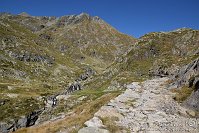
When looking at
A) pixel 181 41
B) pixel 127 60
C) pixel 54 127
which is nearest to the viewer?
pixel 54 127

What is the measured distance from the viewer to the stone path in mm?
27750

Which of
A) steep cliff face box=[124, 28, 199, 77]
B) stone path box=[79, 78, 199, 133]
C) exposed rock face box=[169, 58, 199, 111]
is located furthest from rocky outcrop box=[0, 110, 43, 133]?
stone path box=[79, 78, 199, 133]

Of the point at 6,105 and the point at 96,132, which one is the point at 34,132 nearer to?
the point at 96,132

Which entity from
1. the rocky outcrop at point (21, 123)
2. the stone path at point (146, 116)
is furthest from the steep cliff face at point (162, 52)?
the rocky outcrop at point (21, 123)

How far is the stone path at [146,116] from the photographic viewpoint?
27.8 metres

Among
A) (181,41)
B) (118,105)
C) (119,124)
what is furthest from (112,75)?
(119,124)

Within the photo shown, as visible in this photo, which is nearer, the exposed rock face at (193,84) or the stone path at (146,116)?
the stone path at (146,116)

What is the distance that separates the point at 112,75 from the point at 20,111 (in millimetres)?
68430

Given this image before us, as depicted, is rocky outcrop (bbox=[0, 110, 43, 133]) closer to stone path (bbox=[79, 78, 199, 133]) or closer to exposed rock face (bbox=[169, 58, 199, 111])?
exposed rock face (bbox=[169, 58, 199, 111])

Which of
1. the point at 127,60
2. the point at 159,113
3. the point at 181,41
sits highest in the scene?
the point at 181,41

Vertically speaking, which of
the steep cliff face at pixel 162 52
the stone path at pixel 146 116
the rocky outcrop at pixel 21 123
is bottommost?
the rocky outcrop at pixel 21 123

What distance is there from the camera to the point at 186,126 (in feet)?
91.8

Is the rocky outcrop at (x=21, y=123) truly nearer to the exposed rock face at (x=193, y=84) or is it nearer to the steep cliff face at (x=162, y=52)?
the steep cliff face at (x=162, y=52)

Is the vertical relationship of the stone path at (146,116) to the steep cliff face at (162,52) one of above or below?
below
